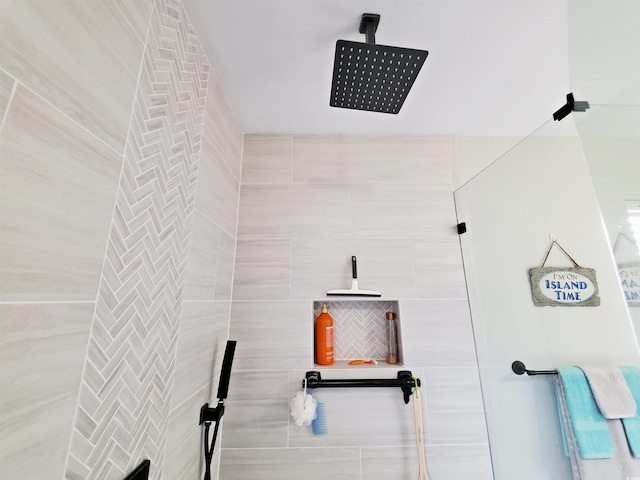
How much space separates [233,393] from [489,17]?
1556 mm

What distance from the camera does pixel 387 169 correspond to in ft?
4.27

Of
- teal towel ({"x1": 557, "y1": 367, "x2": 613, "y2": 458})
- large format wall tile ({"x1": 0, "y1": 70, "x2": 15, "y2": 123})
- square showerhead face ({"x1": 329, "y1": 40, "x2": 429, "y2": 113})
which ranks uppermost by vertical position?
square showerhead face ({"x1": 329, "y1": 40, "x2": 429, "y2": 113})

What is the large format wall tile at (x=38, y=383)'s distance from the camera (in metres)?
0.32

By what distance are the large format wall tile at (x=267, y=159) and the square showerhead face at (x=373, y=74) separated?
18.1 inches

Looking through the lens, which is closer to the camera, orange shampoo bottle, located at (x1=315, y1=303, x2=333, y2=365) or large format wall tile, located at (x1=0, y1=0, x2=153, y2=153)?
large format wall tile, located at (x1=0, y1=0, x2=153, y2=153)

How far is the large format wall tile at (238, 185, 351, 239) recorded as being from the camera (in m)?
1.22

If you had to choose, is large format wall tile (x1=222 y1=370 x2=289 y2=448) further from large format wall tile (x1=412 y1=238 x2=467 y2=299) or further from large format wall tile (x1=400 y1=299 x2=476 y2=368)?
large format wall tile (x1=412 y1=238 x2=467 y2=299)

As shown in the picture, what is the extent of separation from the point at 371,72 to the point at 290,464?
139 cm

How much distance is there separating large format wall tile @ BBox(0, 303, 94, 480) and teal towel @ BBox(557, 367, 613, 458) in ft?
4.44

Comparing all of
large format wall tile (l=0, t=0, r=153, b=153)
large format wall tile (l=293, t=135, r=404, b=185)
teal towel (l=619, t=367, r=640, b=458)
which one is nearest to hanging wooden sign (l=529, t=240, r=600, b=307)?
teal towel (l=619, t=367, r=640, b=458)

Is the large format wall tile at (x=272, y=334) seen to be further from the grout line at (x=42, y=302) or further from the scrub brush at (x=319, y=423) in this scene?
the grout line at (x=42, y=302)

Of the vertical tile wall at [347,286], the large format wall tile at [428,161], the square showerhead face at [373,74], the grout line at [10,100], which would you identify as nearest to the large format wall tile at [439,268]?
the vertical tile wall at [347,286]

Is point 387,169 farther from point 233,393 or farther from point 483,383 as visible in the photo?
point 233,393

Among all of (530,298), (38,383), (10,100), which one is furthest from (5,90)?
(530,298)
